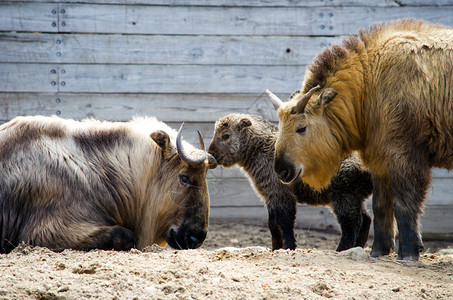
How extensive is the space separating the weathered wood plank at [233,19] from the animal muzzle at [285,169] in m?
3.18

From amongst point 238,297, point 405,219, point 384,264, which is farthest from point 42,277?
point 405,219

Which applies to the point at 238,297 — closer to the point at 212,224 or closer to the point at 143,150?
the point at 143,150

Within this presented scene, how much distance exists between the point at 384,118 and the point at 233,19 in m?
3.42

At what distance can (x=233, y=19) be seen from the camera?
7156 mm

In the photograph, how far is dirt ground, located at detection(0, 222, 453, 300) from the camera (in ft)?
9.75

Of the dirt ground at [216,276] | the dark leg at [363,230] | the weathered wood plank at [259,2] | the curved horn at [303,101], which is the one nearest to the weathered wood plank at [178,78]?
the weathered wood plank at [259,2]

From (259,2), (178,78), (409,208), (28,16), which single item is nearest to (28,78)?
(28,16)

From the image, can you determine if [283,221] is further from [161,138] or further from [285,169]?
[161,138]

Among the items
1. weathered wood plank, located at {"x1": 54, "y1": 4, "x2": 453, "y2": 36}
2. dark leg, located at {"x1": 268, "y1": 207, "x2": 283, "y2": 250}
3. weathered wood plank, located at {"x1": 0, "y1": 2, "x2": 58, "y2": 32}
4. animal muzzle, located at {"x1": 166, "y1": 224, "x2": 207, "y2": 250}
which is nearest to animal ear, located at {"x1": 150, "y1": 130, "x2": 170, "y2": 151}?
animal muzzle, located at {"x1": 166, "y1": 224, "x2": 207, "y2": 250}

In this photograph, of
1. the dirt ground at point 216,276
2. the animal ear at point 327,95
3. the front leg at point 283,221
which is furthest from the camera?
the front leg at point 283,221

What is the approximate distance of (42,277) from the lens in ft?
10.2

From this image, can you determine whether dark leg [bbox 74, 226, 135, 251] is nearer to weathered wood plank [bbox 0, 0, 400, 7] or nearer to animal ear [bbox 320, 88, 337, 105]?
animal ear [bbox 320, 88, 337, 105]

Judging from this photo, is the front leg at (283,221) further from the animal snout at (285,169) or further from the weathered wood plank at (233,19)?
the weathered wood plank at (233,19)

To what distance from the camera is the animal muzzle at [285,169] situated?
441 cm
